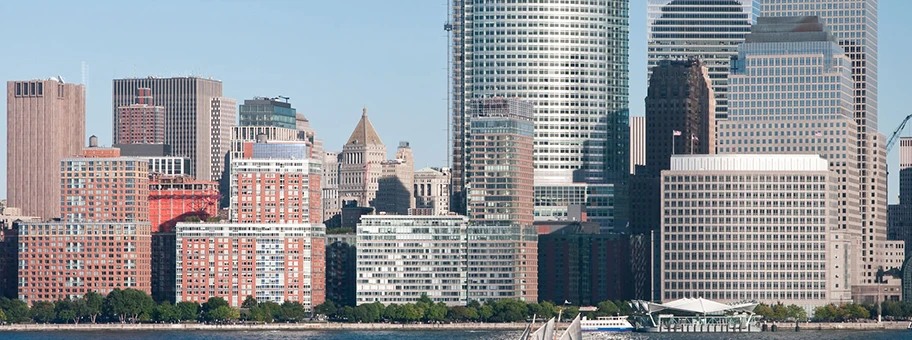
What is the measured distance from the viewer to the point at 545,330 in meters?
153

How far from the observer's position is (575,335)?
16000cm

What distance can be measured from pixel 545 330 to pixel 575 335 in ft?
25.9
